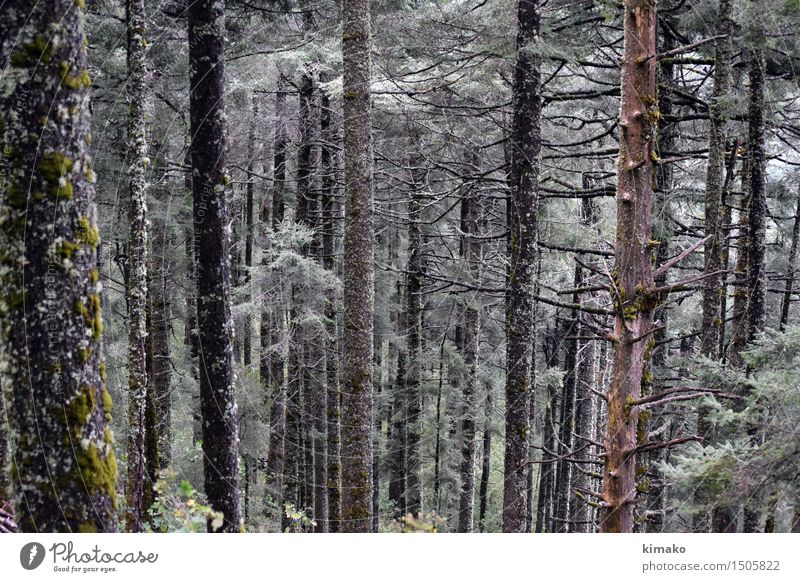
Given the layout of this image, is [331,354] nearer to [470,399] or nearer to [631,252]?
[470,399]

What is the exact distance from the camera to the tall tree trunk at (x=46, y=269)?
16.2ft

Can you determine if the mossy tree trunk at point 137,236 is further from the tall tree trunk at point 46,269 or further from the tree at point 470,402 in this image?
the tree at point 470,402

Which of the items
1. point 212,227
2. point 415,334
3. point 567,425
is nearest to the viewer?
point 212,227

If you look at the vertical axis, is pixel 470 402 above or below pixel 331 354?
below

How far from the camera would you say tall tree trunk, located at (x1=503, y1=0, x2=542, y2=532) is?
32.1 feet

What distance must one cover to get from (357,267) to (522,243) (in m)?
2.65

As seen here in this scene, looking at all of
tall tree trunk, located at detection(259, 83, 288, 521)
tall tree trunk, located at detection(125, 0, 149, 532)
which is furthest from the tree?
tall tree trunk, located at detection(125, 0, 149, 532)

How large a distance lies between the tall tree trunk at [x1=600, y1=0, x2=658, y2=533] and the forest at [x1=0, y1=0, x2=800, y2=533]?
0.09 feet

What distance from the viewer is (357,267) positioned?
8.86 m

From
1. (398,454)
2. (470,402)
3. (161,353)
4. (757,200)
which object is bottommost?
(398,454)

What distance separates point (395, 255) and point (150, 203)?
516 inches

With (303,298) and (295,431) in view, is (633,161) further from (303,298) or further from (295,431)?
(295,431)

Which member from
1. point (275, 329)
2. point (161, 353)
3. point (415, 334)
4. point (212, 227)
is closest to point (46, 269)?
point (212, 227)

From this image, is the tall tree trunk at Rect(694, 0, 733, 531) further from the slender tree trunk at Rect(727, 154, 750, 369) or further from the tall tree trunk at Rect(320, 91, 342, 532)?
the tall tree trunk at Rect(320, 91, 342, 532)
